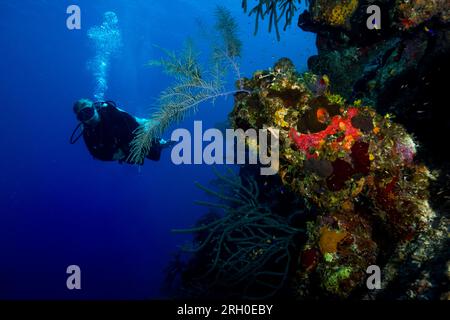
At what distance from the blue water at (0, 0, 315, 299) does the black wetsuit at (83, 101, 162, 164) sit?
4099 mm

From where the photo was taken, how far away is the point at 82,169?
114 meters

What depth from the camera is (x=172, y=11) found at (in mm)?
43812

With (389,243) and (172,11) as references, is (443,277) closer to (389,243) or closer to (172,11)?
(389,243)

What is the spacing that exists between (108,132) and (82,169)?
117 m

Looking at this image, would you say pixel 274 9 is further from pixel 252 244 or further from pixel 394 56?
pixel 252 244

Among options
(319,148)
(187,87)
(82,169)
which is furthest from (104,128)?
(82,169)

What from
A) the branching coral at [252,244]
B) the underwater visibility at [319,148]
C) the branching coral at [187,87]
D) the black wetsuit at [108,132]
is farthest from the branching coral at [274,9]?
the black wetsuit at [108,132]

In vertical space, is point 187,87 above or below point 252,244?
above

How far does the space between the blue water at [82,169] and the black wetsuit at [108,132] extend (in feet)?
13.4

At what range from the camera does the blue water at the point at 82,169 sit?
39.3m

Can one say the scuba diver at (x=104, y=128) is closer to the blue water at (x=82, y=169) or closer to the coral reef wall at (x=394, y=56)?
the blue water at (x=82, y=169)

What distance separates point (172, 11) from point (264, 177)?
42.9 m

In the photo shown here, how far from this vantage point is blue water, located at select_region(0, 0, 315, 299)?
3928 centimetres

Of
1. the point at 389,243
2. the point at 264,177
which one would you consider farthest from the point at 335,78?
the point at 389,243
